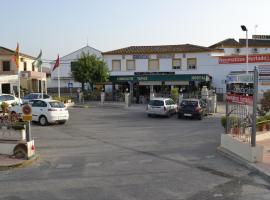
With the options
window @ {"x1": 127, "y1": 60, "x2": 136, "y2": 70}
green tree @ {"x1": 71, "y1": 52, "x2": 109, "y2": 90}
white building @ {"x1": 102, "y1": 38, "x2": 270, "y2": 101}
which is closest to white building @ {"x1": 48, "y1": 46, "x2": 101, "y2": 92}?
white building @ {"x1": 102, "y1": 38, "x2": 270, "y2": 101}

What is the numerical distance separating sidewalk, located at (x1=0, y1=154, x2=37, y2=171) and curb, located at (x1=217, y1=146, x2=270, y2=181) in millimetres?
6360

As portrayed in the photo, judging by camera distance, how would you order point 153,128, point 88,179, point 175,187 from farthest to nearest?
1. point 153,128
2. point 88,179
3. point 175,187

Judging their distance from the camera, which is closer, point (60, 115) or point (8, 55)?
point (60, 115)

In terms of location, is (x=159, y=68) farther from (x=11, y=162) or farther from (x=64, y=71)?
(x=11, y=162)

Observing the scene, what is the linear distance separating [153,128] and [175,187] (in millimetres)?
13515

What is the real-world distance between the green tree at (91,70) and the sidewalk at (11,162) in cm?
3598

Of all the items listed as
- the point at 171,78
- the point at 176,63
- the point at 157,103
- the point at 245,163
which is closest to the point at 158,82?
the point at 171,78

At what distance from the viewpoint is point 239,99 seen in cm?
1340

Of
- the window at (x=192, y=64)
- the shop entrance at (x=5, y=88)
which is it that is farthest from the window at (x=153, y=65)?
the shop entrance at (x=5, y=88)

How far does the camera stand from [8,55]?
5516 cm

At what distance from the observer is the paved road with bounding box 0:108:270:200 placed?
904 centimetres

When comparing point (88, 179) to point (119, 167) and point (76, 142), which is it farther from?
point (76, 142)

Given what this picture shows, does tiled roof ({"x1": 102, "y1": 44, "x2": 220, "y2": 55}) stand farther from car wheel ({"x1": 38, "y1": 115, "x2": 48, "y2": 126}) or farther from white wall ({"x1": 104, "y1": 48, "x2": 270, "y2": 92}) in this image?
car wheel ({"x1": 38, "y1": 115, "x2": 48, "y2": 126})

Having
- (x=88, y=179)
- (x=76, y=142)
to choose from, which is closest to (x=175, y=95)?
(x=76, y=142)
